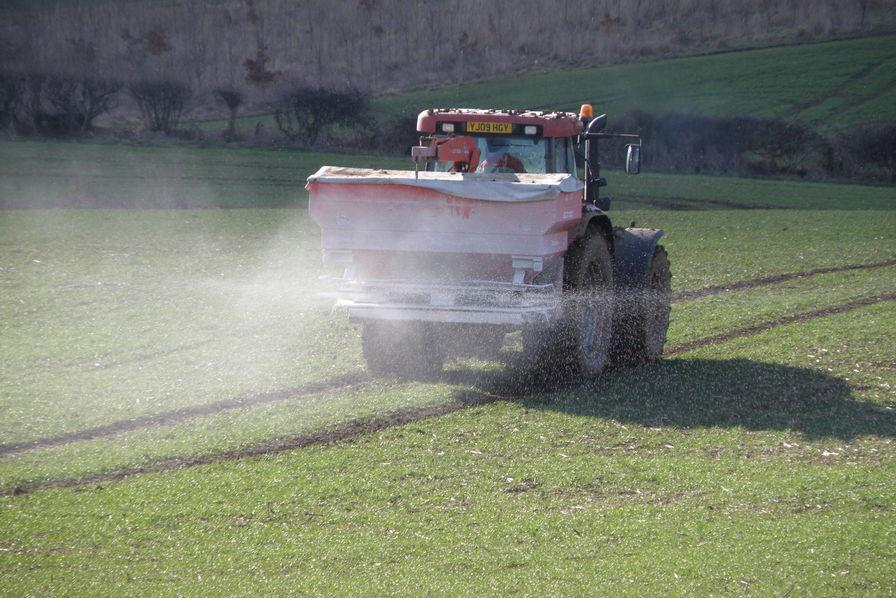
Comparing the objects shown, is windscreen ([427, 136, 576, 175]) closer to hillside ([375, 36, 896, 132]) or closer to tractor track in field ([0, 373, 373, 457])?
tractor track in field ([0, 373, 373, 457])

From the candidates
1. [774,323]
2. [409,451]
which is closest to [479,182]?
[409,451]

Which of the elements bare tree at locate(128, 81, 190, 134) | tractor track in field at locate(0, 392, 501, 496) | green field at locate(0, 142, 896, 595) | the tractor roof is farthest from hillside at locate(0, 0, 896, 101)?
tractor track in field at locate(0, 392, 501, 496)

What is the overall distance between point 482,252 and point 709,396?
2.52 m

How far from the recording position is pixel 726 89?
56719 millimetres

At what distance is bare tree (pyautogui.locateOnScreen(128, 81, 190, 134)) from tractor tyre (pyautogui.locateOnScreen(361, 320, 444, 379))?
37.4 metres

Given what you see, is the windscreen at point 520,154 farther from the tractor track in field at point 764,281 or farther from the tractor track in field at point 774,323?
the tractor track in field at point 764,281

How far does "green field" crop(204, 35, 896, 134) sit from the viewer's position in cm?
5266

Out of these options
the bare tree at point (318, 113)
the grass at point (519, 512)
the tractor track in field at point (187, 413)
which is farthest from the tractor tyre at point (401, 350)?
the bare tree at point (318, 113)

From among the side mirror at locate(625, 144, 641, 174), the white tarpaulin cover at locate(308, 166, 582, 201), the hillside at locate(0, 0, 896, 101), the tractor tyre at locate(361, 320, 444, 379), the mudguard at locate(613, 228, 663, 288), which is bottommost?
the tractor tyre at locate(361, 320, 444, 379)

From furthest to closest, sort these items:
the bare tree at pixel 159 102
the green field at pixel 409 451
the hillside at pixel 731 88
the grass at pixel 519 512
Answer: the hillside at pixel 731 88, the bare tree at pixel 159 102, the green field at pixel 409 451, the grass at pixel 519 512

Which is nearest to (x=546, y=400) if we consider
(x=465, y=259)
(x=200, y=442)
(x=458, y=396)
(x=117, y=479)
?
(x=458, y=396)

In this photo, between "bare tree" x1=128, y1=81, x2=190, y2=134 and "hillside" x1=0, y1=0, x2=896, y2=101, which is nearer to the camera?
"bare tree" x1=128, y1=81, x2=190, y2=134

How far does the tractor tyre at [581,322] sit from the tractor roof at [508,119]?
1.20 meters

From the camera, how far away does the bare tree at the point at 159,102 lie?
4794 centimetres
